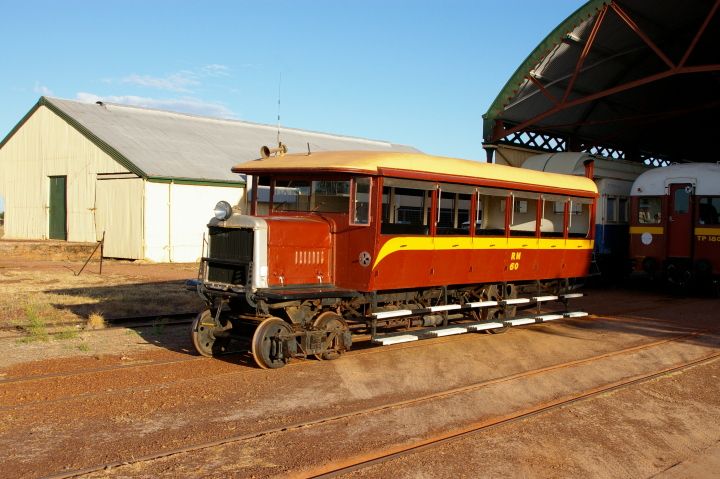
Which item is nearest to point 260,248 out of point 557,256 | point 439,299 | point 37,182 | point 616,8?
point 439,299

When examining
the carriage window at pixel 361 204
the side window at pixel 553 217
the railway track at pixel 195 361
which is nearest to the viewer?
the railway track at pixel 195 361

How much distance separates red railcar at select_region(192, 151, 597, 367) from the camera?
922 cm

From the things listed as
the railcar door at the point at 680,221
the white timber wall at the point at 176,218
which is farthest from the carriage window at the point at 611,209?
the white timber wall at the point at 176,218

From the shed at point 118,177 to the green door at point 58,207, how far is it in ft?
0.15

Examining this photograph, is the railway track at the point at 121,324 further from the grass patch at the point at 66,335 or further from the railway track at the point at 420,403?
the railway track at the point at 420,403

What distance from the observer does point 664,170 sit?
67.0ft

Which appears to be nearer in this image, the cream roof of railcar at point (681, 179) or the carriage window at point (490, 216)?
the carriage window at point (490, 216)

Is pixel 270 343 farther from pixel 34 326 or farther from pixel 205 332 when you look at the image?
pixel 34 326

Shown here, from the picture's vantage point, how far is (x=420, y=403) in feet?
25.6

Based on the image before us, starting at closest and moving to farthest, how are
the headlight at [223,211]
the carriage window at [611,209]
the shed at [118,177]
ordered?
the headlight at [223,211] → the carriage window at [611,209] → the shed at [118,177]

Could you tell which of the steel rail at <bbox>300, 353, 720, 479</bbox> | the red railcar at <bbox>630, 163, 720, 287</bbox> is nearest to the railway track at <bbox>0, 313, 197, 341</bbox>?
the steel rail at <bbox>300, 353, 720, 479</bbox>

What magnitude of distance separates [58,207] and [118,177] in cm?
519

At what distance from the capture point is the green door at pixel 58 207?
96.5 feet

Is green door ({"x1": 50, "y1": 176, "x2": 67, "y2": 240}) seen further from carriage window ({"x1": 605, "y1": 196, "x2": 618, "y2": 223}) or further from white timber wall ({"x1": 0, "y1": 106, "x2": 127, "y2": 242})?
carriage window ({"x1": 605, "y1": 196, "x2": 618, "y2": 223})
